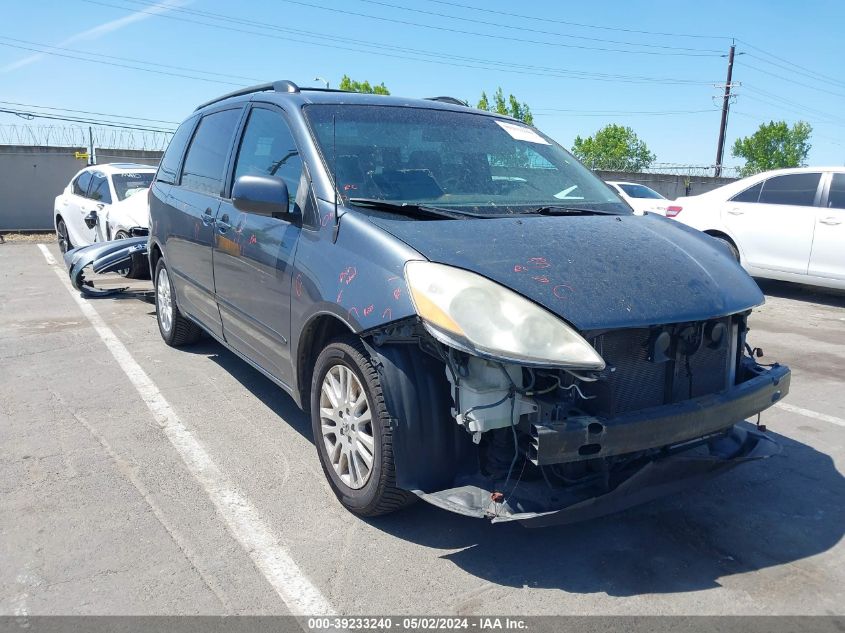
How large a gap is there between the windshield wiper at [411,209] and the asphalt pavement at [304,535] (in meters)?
1.42

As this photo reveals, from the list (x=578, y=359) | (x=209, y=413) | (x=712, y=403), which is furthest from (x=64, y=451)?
(x=712, y=403)

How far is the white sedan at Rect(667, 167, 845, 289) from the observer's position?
8.69m

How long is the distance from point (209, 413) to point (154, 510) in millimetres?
1380

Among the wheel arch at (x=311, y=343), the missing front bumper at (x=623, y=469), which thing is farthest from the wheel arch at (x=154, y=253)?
the missing front bumper at (x=623, y=469)

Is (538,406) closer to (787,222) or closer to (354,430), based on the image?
(354,430)

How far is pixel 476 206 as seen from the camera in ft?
11.8

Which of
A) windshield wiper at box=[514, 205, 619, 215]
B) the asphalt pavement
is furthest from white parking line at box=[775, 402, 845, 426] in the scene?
windshield wiper at box=[514, 205, 619, 215]

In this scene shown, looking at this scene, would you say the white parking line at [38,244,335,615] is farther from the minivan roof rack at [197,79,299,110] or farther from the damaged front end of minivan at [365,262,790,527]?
the minivan roof rack at [197,79,299,110]

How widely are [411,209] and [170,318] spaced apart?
372 cm

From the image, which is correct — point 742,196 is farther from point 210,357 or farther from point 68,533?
point 68,533

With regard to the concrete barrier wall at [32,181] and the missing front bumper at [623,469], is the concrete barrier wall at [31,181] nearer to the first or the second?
the concrete barrier wall at [32,181]

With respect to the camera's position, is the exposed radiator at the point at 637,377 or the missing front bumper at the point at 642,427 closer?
the missing front bumper at the point at 642,427

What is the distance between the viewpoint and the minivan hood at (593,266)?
110 inches

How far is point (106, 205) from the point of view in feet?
35.0
